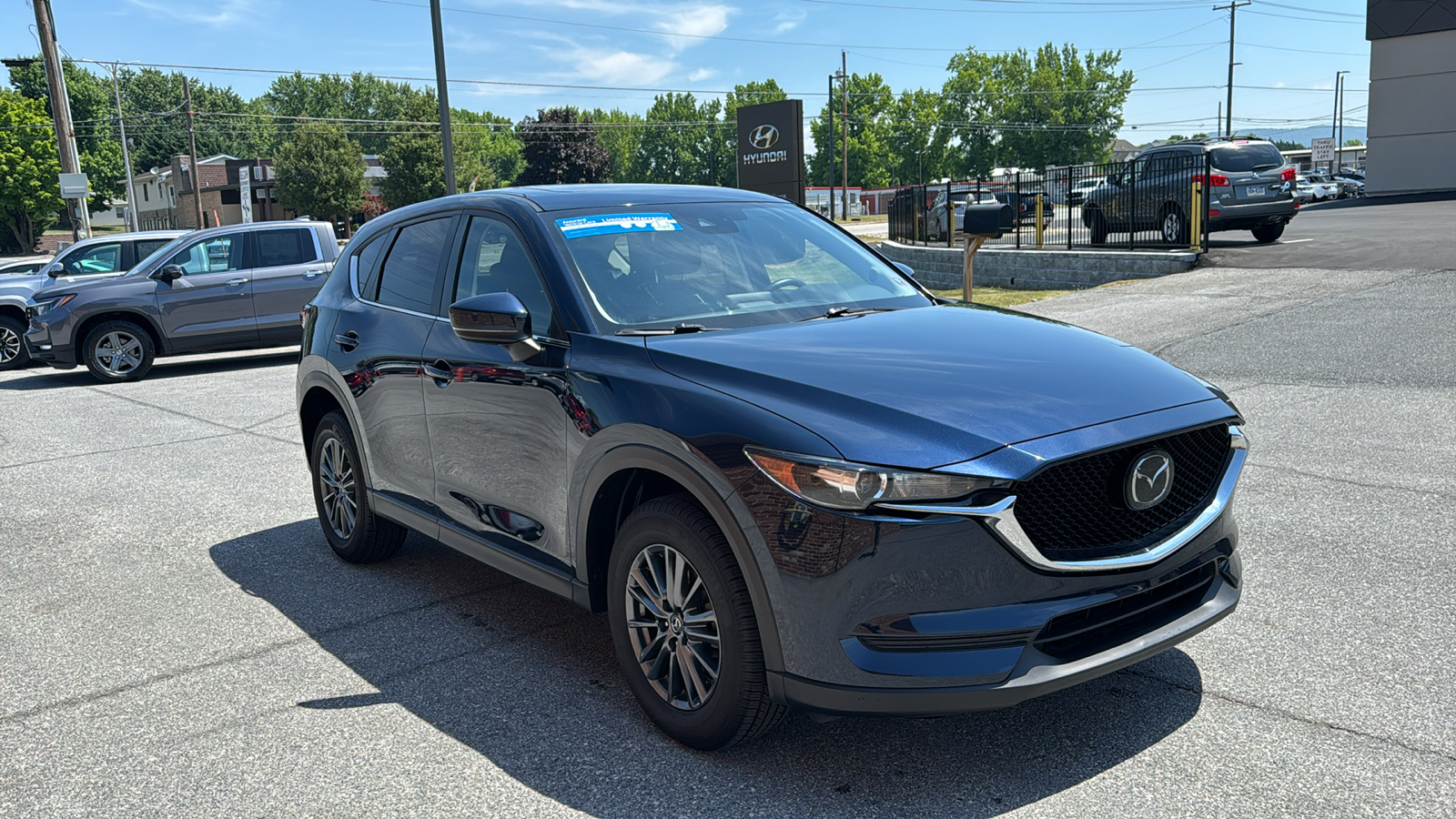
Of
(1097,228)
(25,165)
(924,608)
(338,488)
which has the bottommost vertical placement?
(338,488)

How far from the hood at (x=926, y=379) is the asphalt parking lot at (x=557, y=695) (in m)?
1.03

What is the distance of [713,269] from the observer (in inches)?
166

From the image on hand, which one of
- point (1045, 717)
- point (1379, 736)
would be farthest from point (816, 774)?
point (1379, 736)

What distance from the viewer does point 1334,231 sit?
22500mm

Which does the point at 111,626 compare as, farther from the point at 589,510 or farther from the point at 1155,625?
the point at 1155,625

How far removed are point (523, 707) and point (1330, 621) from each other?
3.05 metres

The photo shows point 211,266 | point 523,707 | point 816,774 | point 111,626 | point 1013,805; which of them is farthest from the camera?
point 211,266

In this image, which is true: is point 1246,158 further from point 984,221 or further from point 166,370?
point 166,370

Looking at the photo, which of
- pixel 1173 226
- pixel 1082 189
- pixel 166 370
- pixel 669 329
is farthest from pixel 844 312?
pixel 1082 189

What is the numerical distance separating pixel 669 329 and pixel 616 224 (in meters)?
0.67

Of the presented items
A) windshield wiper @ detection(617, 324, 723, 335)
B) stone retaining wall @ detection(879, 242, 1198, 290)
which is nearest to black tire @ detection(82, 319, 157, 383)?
stone retaining wall @ detection(879, 242, 1198, 290)

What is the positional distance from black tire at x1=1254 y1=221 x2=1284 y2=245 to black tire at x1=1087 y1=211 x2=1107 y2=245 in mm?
2644

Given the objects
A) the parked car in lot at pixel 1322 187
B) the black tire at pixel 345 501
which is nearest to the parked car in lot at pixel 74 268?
the black tire at pixel 345 501

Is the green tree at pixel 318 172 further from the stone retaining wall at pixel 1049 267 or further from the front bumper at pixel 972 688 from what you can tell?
the front bumper at pixel 972 688
